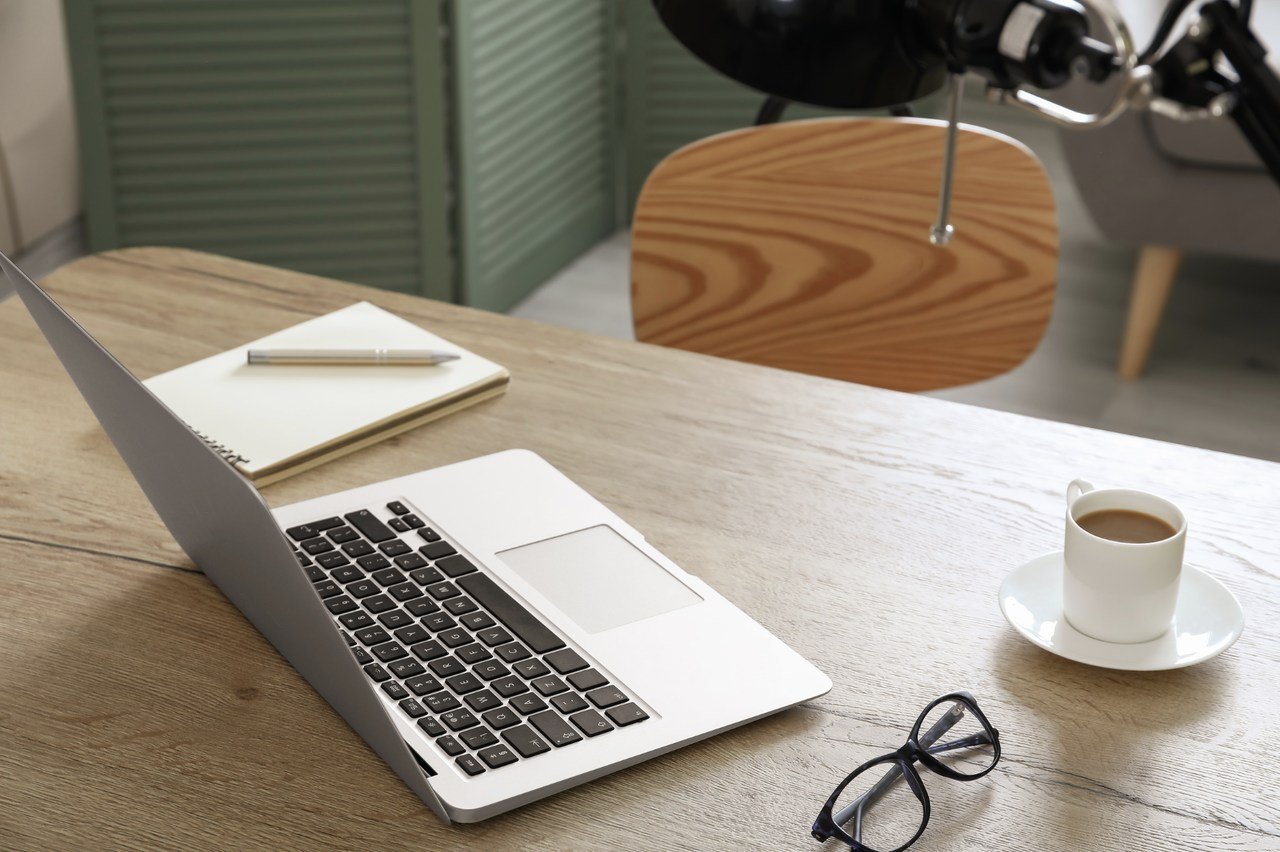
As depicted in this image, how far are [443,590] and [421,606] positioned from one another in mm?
20

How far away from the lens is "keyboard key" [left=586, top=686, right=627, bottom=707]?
71cm

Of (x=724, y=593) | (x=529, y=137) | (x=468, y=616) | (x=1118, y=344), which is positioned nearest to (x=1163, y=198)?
(x=1118, y=344)

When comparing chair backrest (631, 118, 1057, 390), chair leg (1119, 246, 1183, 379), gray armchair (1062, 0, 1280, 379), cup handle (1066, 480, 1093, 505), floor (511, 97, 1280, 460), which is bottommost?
floor (511, 97, 1280, 460)

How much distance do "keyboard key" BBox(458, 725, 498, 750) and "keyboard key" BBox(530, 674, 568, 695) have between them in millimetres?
41

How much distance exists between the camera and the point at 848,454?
96 cm

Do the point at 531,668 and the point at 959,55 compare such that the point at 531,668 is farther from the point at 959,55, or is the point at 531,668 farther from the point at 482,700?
the point at 959,55

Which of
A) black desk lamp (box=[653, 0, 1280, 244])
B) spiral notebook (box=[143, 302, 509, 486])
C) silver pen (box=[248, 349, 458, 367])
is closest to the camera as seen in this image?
black desk lamp (box=[653, 0, 1280, 244])

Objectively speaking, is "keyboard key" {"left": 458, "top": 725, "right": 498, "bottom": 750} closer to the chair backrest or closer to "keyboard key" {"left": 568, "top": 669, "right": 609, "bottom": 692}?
"keyboard key" {"left": 568, "top": 669, "right": 609, "bottom": 692}

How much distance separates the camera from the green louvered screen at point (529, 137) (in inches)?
103

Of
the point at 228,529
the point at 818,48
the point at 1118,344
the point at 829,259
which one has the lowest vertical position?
the point at 1118,344

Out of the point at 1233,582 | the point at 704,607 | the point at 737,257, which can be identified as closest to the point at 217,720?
the point at 704,607

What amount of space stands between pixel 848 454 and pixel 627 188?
2337mm

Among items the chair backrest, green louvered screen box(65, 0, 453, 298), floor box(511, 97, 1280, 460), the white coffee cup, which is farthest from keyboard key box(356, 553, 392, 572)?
green louvered screen box(65, 0, 453, 298)

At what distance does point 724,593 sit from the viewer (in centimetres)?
81
